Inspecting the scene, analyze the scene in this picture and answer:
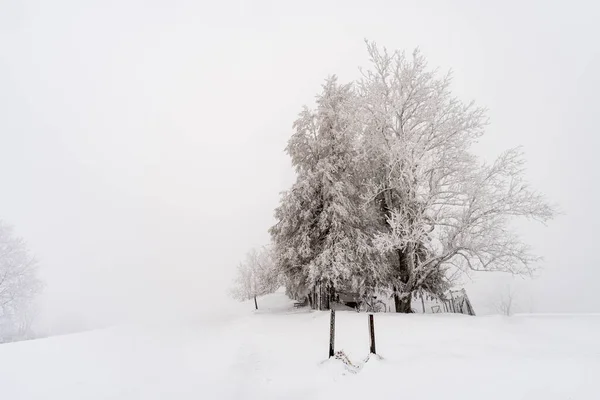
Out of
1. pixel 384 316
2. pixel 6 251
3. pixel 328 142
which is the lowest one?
pixel 384 316

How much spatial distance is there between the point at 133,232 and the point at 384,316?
21865cm

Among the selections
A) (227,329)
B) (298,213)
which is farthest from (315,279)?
(227,329)

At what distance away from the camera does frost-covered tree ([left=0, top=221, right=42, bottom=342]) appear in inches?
1022

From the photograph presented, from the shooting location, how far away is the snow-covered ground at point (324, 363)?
18.7 ft

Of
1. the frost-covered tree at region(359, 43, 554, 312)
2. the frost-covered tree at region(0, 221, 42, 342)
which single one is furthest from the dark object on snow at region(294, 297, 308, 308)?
the frost-covered tree at region(0, 221, 42, 342)

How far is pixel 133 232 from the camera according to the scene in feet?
641

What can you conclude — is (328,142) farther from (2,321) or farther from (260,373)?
(2,321)

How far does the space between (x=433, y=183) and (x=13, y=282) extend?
36.9m

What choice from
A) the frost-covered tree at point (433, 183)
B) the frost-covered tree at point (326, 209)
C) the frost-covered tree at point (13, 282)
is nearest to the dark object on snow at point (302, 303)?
the frost-covered tree at point (326, 209)

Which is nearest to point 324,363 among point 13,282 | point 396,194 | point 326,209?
point 326,209

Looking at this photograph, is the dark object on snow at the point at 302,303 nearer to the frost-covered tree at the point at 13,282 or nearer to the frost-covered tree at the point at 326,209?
the frost-covered tree at the point at 326,209

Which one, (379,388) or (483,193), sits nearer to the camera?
(379,388)

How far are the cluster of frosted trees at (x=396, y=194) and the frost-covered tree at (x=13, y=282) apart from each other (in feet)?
88.7

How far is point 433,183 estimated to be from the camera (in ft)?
48.0
